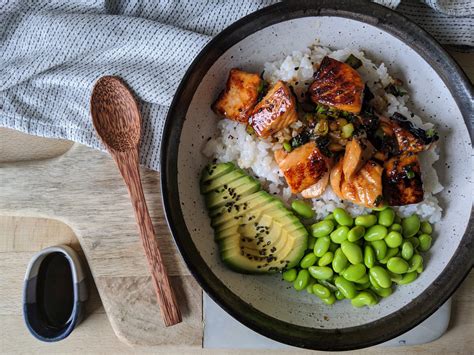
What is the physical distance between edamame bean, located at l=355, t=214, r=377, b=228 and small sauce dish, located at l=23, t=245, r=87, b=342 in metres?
1.59

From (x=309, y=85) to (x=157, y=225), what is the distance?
1.16 meters

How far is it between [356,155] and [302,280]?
0.73 meters

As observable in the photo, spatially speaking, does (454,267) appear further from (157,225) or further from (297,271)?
(157,225)

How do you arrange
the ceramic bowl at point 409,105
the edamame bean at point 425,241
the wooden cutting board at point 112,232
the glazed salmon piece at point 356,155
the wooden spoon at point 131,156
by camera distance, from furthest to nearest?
the wooden cutting board at point 112,232 → the wooden spoon at point 131,156 → the edamame bean at point 425,241 → the ceramic bowl at point 409,105 → the glazed salmon piece at point 356,155

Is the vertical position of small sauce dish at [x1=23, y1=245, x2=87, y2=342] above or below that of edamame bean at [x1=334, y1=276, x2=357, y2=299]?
below

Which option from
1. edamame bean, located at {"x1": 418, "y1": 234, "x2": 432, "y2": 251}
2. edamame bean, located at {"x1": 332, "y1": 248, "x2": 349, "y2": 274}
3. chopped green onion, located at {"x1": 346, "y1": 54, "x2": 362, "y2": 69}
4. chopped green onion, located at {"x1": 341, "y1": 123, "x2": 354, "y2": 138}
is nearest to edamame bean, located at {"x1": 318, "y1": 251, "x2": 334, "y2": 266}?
edamame bean, located at {"x1": 332, "y1": 248, "x2": 349, "y2": 274}

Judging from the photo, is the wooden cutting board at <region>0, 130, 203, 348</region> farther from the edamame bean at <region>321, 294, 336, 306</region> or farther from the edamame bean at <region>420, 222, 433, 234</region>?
the edamame bean at <region>420, 222, 433, 234</region>

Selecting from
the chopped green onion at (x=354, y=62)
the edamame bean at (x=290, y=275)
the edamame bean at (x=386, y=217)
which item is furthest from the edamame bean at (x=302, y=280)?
the chopped green onion at (x=354, y=62)

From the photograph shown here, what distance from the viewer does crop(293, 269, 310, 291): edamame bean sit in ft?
9.58

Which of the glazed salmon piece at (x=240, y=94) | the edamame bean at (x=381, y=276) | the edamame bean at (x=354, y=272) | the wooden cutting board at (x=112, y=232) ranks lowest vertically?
the wooden cutting board at (x=112, y=232)

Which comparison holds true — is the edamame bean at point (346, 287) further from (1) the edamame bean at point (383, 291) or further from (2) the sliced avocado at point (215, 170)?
(2) the sliced avocado at point (215, 170)

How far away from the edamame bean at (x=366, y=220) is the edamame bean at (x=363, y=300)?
14.2 inches

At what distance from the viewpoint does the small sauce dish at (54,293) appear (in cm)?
307

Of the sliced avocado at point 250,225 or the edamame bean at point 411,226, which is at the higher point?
the edamame bean at point 411,226
